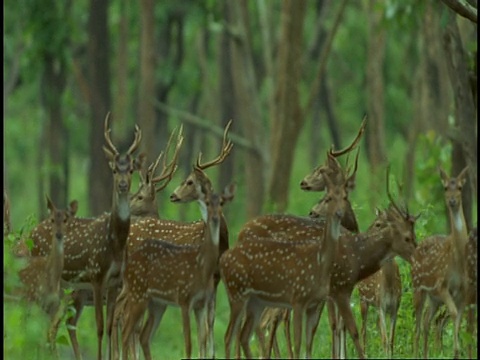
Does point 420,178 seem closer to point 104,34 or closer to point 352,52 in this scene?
point 104,34

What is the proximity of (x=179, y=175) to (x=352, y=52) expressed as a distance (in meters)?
5.42

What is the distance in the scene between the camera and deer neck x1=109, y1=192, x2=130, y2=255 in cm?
1317

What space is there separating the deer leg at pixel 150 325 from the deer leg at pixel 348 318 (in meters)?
1.49

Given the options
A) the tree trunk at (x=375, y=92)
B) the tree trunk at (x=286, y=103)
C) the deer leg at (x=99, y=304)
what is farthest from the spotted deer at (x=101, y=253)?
the tree trunk at (x=375, y=92)

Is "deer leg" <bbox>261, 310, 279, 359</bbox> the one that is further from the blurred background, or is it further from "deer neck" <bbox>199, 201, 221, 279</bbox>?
the blurred background

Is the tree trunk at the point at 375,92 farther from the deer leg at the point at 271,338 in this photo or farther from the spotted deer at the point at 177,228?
the deer leg at the point at 271,338

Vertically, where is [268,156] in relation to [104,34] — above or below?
below

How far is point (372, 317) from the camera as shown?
1548 cm

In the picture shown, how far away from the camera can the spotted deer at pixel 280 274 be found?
473 inches

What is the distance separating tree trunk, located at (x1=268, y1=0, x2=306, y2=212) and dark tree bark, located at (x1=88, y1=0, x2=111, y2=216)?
4.11 m

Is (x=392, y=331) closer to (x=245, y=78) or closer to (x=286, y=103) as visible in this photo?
(x=286, y=103)

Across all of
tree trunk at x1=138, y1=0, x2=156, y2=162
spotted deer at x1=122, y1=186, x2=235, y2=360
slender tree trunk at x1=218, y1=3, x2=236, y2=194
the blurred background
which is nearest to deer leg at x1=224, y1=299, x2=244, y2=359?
spotted deer at x1=122, y1=186, x2=235, y2=360

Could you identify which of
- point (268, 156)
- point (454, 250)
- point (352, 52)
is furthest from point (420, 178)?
point (352, 52)

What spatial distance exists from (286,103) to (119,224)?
12176 millimetres
